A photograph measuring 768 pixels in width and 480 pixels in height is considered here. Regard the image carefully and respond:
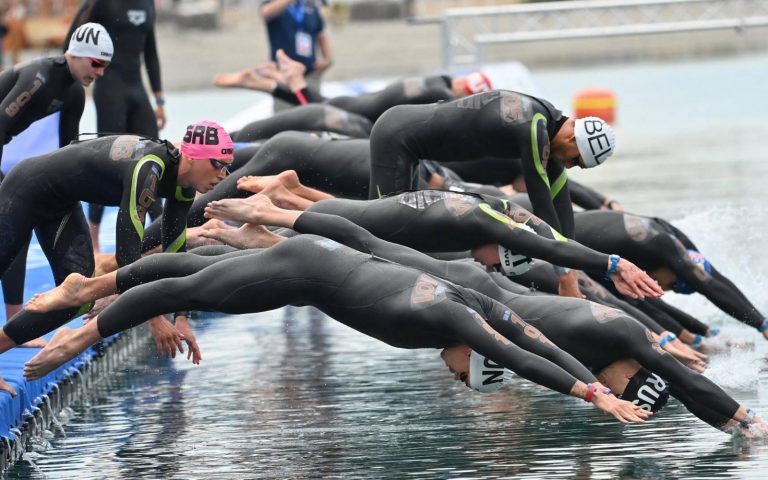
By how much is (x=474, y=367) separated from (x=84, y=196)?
9.17ft

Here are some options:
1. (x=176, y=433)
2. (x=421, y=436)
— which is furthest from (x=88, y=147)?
(x=421, y=436)

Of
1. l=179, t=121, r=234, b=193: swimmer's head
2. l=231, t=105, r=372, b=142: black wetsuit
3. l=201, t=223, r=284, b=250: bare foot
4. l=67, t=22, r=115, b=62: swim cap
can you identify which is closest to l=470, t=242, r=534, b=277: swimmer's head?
l=201, t=223, r=284, b=250: bare foot

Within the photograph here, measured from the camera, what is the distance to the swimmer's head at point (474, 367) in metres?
7.91

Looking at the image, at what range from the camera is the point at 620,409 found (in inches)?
288

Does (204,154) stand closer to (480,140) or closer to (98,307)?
(98,307)

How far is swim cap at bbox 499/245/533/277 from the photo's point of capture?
8.66 metres

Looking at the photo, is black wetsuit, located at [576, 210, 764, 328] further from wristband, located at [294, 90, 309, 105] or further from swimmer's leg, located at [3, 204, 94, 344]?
wristband, located at [294, 90, 309, 105]

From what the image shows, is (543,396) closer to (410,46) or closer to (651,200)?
(651,200)

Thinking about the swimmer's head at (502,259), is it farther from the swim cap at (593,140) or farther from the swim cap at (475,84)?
the swim cap at (475,84)

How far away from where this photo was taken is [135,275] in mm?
8164

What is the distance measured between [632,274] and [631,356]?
482 mm

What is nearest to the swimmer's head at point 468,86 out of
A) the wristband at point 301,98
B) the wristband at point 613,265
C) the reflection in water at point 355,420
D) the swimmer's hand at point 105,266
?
the wristband at point 301,98

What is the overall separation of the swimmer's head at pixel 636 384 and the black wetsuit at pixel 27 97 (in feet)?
13.3

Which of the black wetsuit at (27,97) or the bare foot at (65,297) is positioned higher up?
the black wetsuit at (27,97)
